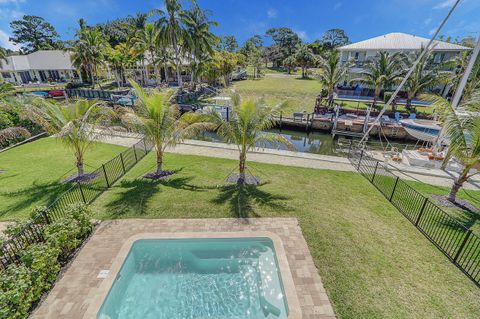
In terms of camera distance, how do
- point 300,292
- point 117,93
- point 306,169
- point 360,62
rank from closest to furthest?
1. point 300,292
2. point 306,169
3. point 117,93
4. point 360,62

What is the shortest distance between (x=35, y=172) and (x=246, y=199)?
11.2 m

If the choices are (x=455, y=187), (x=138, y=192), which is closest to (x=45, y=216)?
(x=138, y=192)

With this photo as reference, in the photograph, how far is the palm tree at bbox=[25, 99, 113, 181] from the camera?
975 centimetres

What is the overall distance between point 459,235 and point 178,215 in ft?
32.0

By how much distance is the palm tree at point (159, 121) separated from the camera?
1009 centimetres

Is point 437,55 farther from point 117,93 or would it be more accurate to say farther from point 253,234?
point 117,93

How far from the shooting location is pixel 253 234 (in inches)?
298

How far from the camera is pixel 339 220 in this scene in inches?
335

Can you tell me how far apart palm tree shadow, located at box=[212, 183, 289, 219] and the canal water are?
11479 mm

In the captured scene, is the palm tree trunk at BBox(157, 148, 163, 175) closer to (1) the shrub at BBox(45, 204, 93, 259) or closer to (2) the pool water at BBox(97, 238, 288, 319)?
(1) the shrub at BBox(45, 204, 93, 259)

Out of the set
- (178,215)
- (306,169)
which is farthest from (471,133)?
(178,215)

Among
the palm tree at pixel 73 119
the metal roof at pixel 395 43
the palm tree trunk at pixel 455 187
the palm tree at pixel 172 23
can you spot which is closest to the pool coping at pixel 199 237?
the palm tree at pixel 73 119

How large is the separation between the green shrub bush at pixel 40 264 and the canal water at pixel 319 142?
15.8 m

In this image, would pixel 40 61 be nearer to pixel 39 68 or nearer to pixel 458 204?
pixel 39 68
